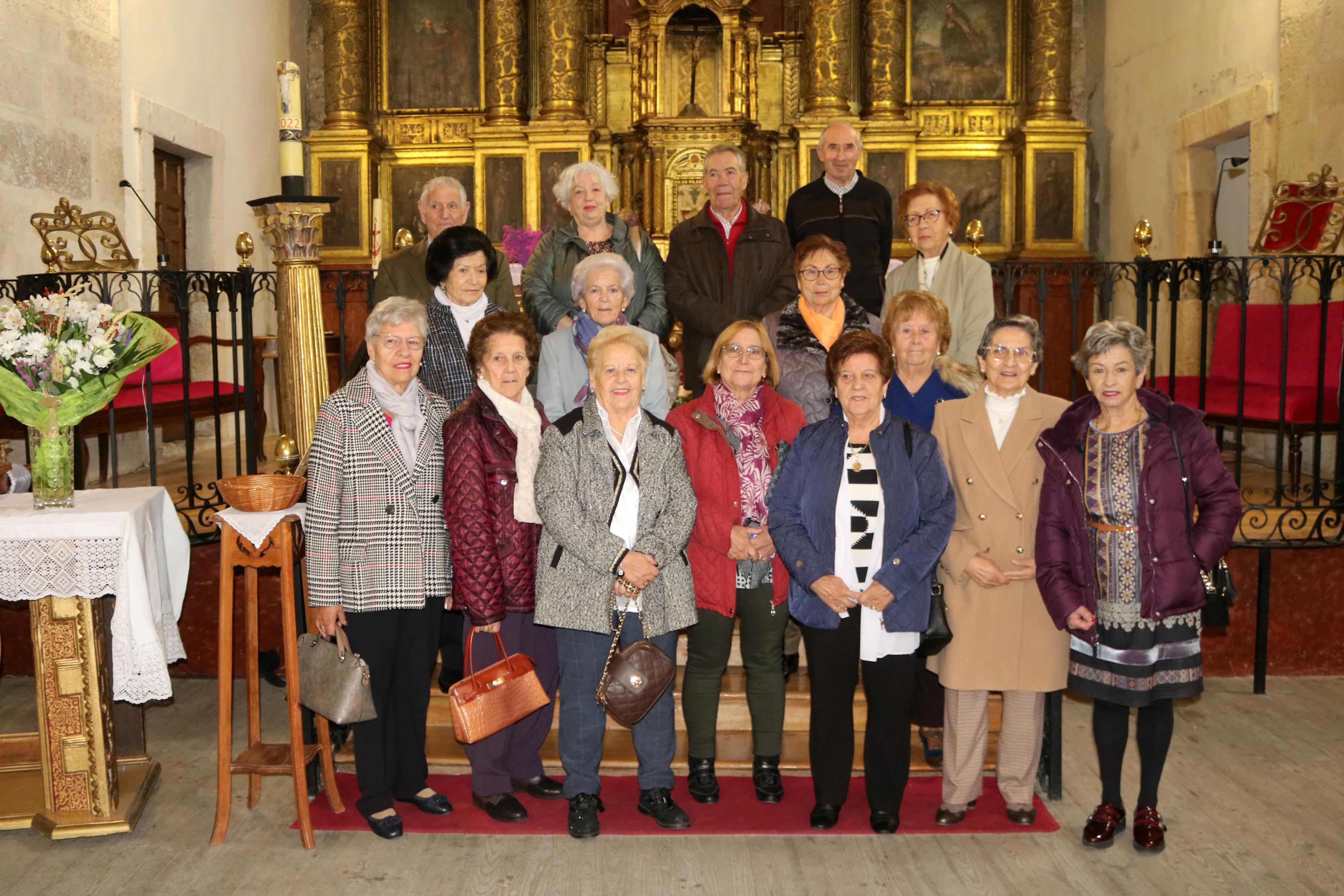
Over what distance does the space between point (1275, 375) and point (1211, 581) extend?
12.4 ft

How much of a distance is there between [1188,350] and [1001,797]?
6.32 m

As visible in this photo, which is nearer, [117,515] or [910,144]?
[117,515]

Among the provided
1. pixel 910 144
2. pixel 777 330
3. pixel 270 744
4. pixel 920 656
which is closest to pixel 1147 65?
pixel 910 144

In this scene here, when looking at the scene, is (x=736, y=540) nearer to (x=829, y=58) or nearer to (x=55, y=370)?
(x=55, y=370)

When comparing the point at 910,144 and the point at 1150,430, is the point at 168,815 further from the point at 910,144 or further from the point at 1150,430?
the point at 910,144

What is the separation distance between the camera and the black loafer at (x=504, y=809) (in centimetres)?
368

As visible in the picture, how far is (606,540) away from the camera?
3.46m

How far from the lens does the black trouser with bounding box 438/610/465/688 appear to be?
13.8ft

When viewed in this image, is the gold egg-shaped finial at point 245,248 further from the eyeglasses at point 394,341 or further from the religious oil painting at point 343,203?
the religious oil painting at point 343,203

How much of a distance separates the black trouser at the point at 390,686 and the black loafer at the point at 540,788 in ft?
1.24

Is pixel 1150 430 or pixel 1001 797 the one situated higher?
pixel 1150 430

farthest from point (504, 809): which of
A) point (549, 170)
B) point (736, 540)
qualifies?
point (549, 170)

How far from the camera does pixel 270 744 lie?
12.6 ft

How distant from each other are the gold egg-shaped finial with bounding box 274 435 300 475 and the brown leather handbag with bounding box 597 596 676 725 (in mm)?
1412
